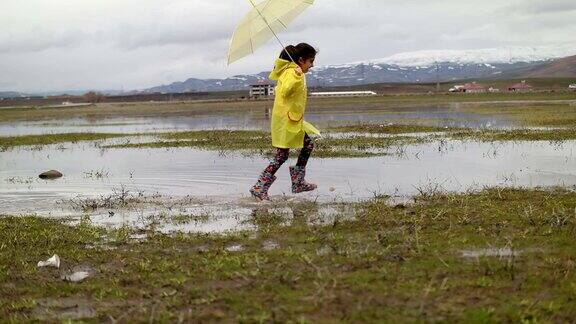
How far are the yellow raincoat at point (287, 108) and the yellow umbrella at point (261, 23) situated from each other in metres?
0.65

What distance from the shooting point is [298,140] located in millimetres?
9820

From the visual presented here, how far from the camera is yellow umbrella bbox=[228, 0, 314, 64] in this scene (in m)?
9.86

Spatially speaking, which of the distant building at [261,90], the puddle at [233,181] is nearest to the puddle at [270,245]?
the puddle at [233,181]

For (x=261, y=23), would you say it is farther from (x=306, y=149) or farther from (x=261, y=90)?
(x=261, y=90)

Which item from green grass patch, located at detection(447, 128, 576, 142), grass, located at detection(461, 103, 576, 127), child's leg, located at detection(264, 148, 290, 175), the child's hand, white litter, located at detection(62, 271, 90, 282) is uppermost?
the child's hand

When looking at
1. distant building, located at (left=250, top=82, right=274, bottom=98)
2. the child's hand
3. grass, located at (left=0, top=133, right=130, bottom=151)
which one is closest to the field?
the child's hand

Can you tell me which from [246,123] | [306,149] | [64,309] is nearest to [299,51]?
[306,149]

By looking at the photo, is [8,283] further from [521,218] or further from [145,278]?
[521,218]

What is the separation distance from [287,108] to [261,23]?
1.62 meters

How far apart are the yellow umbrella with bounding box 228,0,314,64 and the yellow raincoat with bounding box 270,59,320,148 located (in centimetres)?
65

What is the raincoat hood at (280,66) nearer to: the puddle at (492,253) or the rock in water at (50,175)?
the puddle at (492,253)

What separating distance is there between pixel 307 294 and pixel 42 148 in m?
23.6

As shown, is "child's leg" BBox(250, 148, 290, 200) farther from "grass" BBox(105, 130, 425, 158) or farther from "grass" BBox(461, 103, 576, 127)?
"grass" BBox(461, 103, 576, 127)

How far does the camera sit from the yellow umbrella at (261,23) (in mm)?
9859
